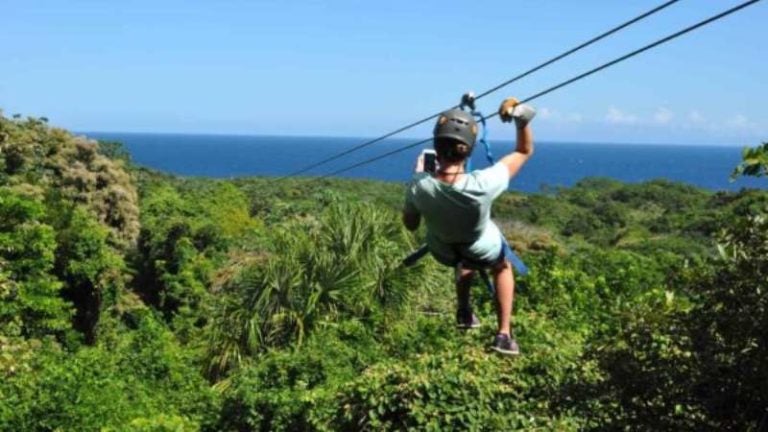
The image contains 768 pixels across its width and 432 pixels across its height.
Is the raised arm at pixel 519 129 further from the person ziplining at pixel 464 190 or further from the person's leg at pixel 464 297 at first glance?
the person's leg at pixel 464 297

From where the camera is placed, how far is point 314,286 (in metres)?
11.3

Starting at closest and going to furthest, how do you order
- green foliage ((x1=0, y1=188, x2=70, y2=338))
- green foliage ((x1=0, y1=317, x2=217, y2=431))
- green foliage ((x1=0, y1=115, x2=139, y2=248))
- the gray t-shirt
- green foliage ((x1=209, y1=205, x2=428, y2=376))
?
the gray t-shirt → green foliage ((x1=0, y1=317, x2=217, y2=431)) → green foliage ((x1=209, y1=205, x2=428, y2=376)) → green foliage ((x1=0, y1=188, x2=70, y2=338)) → green foliage ((x1=0, y1=115, x2=139, y2=248))

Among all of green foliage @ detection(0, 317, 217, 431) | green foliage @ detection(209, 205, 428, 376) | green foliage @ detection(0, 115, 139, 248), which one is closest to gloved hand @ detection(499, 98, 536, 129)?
green foliage @ detection(0, 317, 217, 431)

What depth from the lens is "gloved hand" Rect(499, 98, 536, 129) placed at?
3816 millimetres

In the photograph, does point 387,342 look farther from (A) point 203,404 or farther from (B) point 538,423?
(B) point 538,423

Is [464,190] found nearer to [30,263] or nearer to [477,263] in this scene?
[477,263]

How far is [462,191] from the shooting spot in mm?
3898

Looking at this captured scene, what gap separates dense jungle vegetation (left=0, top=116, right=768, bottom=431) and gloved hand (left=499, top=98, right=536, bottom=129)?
58.1 inches

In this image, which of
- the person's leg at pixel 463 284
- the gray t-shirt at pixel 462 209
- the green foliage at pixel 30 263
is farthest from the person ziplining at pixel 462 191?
the green foliage at pixel 30 263

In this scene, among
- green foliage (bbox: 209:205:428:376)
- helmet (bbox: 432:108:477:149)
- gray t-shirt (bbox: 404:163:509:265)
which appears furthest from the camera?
green foliage (bbox: 209:205:428:376)

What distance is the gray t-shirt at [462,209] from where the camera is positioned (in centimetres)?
392

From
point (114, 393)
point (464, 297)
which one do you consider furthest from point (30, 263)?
point (464, 297)

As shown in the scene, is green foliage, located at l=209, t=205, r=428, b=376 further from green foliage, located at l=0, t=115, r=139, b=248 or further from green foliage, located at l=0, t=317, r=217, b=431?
green foliage, located at l=0, t=115, r=139, b=248

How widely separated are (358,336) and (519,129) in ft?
22.1
